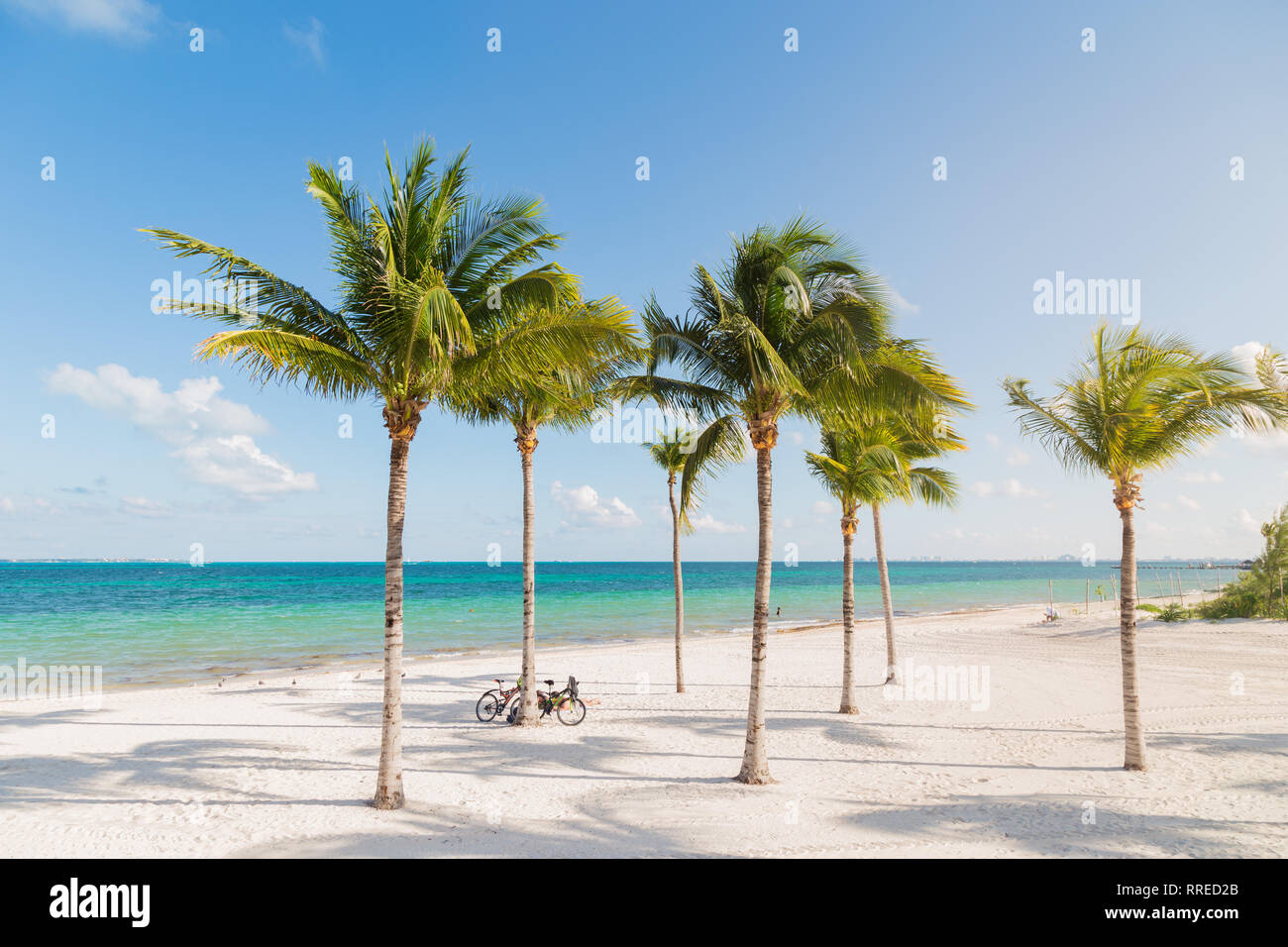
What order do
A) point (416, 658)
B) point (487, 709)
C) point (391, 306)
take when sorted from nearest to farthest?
point (391, 306) < point (487, 709) < point (416, 658)

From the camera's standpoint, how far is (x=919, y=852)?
6.91 metres

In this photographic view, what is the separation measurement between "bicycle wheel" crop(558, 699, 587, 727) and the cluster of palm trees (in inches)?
199

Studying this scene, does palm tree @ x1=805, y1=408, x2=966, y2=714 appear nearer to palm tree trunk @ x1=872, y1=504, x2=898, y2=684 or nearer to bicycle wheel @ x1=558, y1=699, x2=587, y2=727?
palm tree trunk @ x1=872, y1=504, x2=898, y2=684

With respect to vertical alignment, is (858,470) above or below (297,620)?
above

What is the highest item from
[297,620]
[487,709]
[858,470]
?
[858,470]

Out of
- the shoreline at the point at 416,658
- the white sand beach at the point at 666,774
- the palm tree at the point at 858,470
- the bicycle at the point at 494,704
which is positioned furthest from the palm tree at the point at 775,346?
the shoreline at the point at 416,658

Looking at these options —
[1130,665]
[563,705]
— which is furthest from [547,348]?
[1130,665]

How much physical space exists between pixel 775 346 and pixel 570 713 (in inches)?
363

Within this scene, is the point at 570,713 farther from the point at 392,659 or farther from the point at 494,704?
the point at 392,659

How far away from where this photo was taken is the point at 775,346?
10359 millimetres

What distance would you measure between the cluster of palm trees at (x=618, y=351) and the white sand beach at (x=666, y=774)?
4.19 feet

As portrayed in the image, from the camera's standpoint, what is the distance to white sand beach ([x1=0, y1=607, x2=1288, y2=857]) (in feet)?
24.4

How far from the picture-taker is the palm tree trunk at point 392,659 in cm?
851
